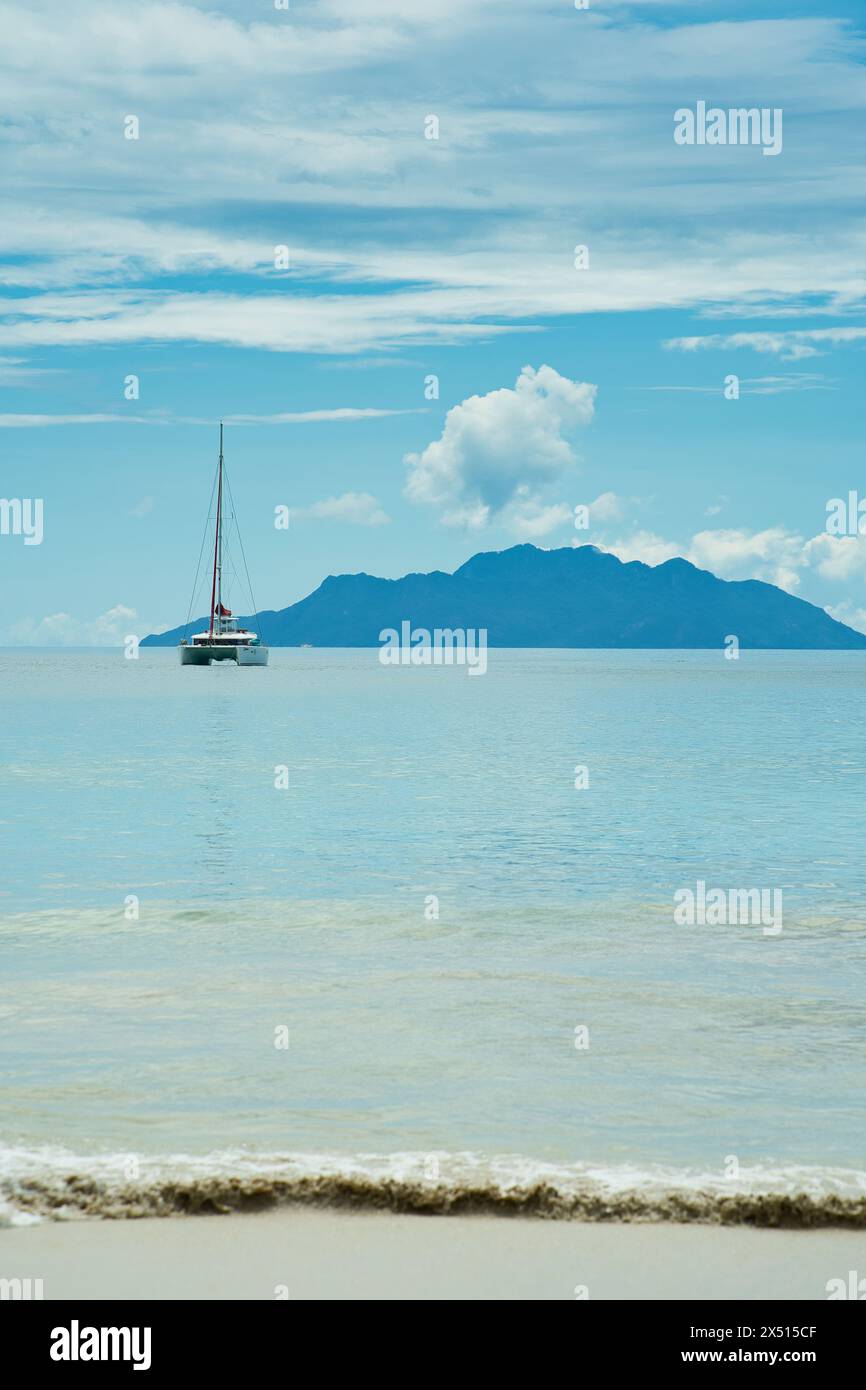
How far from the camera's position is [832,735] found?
68.6 metres

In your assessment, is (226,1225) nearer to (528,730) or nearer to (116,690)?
(528,730)

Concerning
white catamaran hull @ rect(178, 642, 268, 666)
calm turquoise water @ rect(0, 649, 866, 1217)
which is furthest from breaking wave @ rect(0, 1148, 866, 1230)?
white catamaran hull @ rect(178, 642, 268, 666)

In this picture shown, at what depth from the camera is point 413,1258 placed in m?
7.68

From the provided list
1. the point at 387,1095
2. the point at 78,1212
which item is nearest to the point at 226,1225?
the point at 78,1212

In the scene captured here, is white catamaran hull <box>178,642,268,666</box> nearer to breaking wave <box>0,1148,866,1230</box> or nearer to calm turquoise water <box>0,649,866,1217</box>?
calm turquoise water <box>0,649,866,1217</box>

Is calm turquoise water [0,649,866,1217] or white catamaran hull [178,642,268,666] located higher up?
white catamaran hull [178,642,268,666]

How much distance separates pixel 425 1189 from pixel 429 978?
673cm

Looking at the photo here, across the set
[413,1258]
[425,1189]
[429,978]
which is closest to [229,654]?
[429,978]

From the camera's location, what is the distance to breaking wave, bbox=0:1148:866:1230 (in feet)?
27.2

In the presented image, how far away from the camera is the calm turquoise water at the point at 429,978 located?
32.2ft

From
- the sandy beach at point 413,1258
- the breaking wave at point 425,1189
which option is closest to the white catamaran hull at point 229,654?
the breaking wave at point 425,1189

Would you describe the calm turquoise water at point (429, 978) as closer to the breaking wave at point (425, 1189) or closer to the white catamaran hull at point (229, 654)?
the breaking wave at point (425, 1189)

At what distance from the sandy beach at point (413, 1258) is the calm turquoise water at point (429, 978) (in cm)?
82

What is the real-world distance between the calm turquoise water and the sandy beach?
0.82 metres
